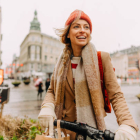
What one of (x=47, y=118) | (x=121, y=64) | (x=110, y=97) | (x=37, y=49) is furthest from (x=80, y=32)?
(x=121, y=64)

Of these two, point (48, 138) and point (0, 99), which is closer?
point (48, 138)

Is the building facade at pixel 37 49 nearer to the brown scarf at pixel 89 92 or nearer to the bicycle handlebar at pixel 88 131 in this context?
the brown scarf at pixel 89 92

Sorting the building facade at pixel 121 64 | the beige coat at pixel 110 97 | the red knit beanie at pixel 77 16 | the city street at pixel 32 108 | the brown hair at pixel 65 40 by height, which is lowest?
the city street at pixel 32 108

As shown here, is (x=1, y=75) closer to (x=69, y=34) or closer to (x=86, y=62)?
(x=69, y=34)

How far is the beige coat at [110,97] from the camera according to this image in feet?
3.27

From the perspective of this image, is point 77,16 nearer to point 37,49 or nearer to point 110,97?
point 110,97

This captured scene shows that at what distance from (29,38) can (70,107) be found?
59980mm

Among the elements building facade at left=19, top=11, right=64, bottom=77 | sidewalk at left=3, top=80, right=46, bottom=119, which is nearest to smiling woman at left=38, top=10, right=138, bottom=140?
sidewalk at left=3, top=80, right=46, bottom=119

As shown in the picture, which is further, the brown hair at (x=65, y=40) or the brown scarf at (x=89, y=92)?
the brown hair at (x=65, y=40)

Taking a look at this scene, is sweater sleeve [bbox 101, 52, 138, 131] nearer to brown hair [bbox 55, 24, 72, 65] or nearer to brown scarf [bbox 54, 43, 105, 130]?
brown scarf [bbox 54, 43, 105, 130]

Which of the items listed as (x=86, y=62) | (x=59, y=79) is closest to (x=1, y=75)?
(x=59, y=79)

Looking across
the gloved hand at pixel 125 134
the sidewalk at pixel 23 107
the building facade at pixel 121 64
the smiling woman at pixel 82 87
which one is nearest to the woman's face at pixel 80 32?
the smiling woman at pixel 82 87

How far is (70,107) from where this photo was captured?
1.41 meters

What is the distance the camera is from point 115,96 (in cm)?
114
